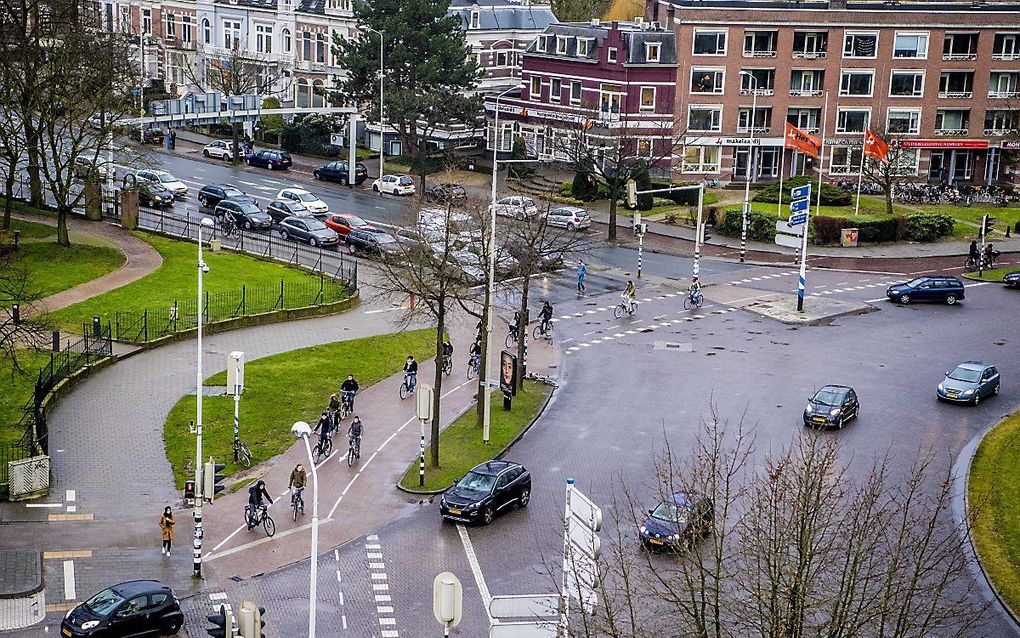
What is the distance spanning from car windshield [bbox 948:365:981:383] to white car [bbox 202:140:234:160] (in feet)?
195

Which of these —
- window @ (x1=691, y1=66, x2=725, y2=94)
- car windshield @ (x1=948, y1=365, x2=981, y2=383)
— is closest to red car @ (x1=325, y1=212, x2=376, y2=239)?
window @ (x1=691, y1=66, x2=725, y2=94)

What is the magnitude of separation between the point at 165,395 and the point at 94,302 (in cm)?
1212

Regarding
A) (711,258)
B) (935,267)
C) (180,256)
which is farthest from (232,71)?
(935,267)

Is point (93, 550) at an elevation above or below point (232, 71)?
below

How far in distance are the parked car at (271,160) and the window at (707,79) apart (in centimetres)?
2946

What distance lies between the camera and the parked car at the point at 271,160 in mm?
98500

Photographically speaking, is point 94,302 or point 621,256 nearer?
point 94,302

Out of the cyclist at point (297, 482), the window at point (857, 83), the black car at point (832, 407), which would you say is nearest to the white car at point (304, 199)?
the black car at point (832, 407)

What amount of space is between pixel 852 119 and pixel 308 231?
44191 mm

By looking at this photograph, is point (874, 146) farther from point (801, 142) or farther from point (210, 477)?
point (210, 477)

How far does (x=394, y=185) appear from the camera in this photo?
306ft

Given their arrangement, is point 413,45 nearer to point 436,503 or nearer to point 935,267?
point 935,267

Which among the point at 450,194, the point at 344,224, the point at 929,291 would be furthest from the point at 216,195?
the point at 929,291

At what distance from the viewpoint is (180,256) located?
7369 centimetres
